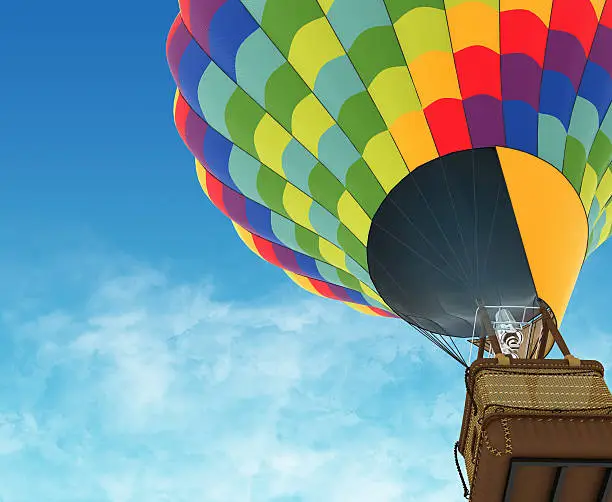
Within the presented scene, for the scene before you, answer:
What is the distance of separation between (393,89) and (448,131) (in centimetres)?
47

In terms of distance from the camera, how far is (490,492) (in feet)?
10.4

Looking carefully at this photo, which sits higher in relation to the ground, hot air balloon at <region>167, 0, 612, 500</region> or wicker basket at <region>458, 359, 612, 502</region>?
hot air balloon at <region>167, 0, 612, 500</region>

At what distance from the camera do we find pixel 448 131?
490 centimetres

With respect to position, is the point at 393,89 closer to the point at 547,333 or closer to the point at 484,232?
the point at 484,232

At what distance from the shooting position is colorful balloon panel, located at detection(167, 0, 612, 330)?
4820 mm

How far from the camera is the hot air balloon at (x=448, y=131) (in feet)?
15.7

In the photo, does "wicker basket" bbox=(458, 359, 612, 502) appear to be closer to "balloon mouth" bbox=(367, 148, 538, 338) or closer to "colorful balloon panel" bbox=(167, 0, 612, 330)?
"balloon mouth" bbox=(367, 148, 538, 338)

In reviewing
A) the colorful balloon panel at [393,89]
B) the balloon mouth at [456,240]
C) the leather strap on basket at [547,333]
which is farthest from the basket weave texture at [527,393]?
the colorful balloon panel at [393,89]

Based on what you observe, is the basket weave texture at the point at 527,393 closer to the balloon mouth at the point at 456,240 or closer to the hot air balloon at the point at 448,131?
the hot air balloon at the point at 448,131

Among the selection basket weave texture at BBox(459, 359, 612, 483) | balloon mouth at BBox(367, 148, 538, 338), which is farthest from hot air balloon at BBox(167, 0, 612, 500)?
basket weave texture at BBox(459, 359, 612, 483)

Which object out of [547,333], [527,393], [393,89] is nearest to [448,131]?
[393,89]

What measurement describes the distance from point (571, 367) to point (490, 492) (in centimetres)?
76

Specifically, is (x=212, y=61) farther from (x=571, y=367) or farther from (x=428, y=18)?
(x=571, y=367)

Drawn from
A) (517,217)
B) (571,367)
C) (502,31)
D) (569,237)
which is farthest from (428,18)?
(571,367)
